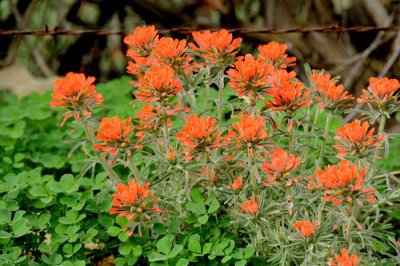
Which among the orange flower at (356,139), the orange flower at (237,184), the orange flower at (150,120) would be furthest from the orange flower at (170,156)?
the orange flower at (356,139)

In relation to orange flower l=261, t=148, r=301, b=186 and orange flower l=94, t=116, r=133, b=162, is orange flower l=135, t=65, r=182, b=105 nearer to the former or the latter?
orange flower l=94, t=116, r=133, b=162

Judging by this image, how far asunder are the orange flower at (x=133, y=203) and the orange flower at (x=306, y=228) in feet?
1.69

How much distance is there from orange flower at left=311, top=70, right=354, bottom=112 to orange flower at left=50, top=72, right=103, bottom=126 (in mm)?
836

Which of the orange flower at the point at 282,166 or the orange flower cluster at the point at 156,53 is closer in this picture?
the orange flower at the point at 282,166

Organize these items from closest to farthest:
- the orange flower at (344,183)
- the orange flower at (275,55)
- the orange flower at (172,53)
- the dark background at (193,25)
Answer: the orange flower at (344,183) < the orange flower at (172,53) < the orange flower at (275,55) < the dark background at (193,25)

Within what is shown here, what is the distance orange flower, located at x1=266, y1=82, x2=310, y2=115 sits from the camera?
2.77 m

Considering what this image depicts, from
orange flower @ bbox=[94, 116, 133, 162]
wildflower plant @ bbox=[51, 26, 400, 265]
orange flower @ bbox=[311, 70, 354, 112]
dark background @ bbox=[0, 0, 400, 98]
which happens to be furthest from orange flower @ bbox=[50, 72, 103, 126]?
dark background @ bbox=[0, 0, 400, 98]

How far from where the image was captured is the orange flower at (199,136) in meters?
2.67

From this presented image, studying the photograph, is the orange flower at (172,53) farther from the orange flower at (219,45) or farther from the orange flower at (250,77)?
the orange flower at (250,77)

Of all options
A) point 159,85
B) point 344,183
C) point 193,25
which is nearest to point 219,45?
point 159,85

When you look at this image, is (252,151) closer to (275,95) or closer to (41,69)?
(275,95)

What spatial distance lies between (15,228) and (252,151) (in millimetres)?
1018

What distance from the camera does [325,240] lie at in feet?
9.20

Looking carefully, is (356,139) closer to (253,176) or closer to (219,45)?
(253,176)
